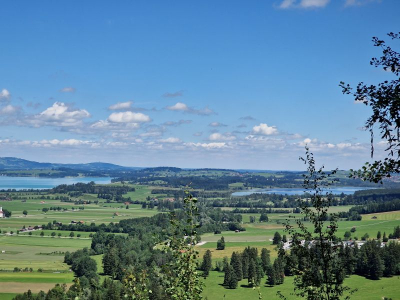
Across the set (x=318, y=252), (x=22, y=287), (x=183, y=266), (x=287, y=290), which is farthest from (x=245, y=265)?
(x=318, y=252)

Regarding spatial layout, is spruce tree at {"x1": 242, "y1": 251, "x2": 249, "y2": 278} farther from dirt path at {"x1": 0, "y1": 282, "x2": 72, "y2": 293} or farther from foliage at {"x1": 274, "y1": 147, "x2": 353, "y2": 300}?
foliage at {"x1": 274, "y1": 147, "x2": 353, "y2": 300}

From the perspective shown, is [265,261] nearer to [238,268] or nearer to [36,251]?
[238,268]

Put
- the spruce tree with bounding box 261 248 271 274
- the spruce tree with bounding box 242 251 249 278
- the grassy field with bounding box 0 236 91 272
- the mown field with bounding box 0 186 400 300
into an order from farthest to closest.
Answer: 1. the grassy field with bounding box 0 236 91 272
2. the spruce tree with bounding box 261 248 271 274
3. the spruce tree with bounding box 242 251 249 278
4. the mown field with bounding box 0 186 400 300

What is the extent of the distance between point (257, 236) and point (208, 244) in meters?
23.0

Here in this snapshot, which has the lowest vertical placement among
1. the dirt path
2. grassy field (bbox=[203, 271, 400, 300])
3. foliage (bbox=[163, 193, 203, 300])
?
grassy field (bbox=[203, 271, 400, 300])

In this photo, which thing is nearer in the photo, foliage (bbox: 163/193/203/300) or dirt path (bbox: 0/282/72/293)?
foliage (bbox: 163/193/203/300)

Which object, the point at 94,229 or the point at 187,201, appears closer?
the point at 187,201

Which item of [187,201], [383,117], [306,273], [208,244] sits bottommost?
[208,244]

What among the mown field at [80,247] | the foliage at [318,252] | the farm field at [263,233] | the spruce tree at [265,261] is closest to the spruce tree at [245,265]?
the mown field at [80,247]

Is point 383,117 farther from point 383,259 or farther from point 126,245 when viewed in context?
point 126,245

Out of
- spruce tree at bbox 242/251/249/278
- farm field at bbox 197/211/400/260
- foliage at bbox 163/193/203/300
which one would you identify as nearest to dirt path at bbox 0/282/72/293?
spruce tree at bbox 242/251/249/278

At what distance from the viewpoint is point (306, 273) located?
37.9ft

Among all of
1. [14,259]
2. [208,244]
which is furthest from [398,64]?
[208,244]

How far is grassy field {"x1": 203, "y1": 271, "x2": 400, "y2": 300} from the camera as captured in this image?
80.2 metres
